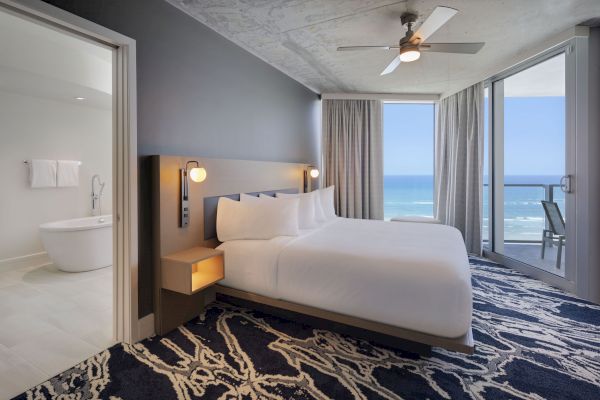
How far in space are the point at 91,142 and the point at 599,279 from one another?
21.9 feet

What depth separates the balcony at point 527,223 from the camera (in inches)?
147

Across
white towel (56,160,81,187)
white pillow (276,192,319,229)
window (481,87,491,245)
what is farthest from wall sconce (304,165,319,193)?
white towel (56,160,81,187)

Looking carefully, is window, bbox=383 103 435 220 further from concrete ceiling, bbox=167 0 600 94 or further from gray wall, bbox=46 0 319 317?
gray wall, bbox=46 0 319 317

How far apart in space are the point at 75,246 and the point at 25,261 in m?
1.03

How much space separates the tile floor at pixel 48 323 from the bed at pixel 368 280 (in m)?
1.05

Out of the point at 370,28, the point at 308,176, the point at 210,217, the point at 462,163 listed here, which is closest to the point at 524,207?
the point at 462,163

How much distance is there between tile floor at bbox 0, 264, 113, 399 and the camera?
5.77 feet

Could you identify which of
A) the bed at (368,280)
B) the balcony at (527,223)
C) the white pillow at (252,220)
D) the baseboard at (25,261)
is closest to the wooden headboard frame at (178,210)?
the white pillow at (252,220)

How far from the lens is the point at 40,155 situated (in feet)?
13.2

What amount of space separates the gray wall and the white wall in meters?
3.03

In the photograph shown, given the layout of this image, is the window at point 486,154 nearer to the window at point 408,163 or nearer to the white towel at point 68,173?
the window at point 408,163

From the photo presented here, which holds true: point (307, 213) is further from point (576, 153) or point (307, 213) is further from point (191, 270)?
point (576, 153)

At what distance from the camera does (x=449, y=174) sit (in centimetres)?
456

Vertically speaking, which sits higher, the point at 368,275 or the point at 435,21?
the point at 435,21
